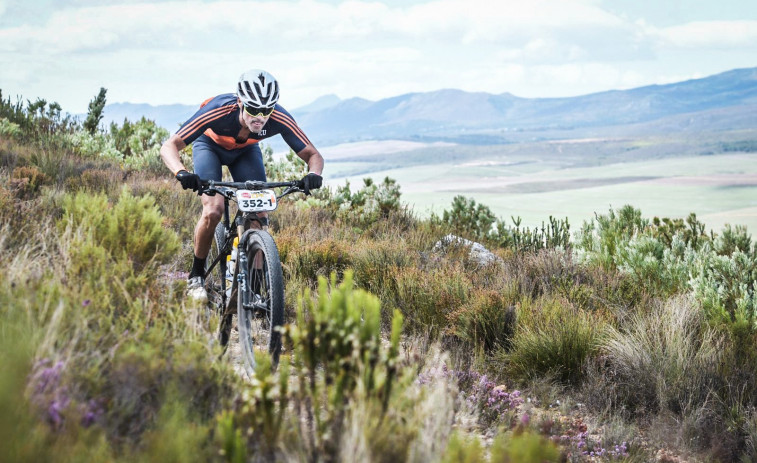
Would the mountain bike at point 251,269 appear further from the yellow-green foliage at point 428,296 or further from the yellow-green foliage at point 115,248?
the yellow-green foliage at point 428,296

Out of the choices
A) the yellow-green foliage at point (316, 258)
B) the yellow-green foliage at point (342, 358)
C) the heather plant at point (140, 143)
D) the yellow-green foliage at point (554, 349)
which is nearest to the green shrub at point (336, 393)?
the yellow-green foliage at point (342, 358)

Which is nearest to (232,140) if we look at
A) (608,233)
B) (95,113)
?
(608,233)

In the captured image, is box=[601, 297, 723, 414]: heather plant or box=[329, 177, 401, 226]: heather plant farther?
box=[329, 177, 401, 226]: heather plant

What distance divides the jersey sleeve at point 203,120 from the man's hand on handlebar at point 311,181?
3.14 feet

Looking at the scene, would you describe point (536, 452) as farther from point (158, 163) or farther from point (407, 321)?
point (158, 163)

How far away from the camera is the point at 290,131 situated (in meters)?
5.55

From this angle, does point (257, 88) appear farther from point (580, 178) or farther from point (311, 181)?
point (580, 178)

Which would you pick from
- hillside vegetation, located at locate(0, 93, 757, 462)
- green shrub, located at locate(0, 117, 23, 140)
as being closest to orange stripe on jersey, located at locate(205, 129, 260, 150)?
hillside vegetation, located at locate(0, 93, 757, 462)

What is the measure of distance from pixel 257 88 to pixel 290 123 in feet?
2.60

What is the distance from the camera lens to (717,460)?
4352 mm

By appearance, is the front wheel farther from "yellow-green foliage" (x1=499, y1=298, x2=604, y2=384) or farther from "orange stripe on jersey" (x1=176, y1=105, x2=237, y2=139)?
"yellow-green foliage" (x1=499, y1=298, x2=604, y2=384)

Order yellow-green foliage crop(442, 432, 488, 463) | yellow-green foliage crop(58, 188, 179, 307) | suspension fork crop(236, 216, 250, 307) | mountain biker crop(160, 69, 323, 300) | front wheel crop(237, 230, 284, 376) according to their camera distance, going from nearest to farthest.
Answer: yellow-green foliage crop(442, 432, 488, 463) → yellow-green foliage crop(58, 188, 179, 307) → front wheel crop(237, 230, 284, 376) → suspension fork crop(236, 216, 250, 307) → mountain biker crop(160, 69, 323, 300)

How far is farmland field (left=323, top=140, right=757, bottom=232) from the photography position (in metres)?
53.0

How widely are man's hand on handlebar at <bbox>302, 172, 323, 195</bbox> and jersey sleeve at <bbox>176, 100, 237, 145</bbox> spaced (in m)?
0.96
